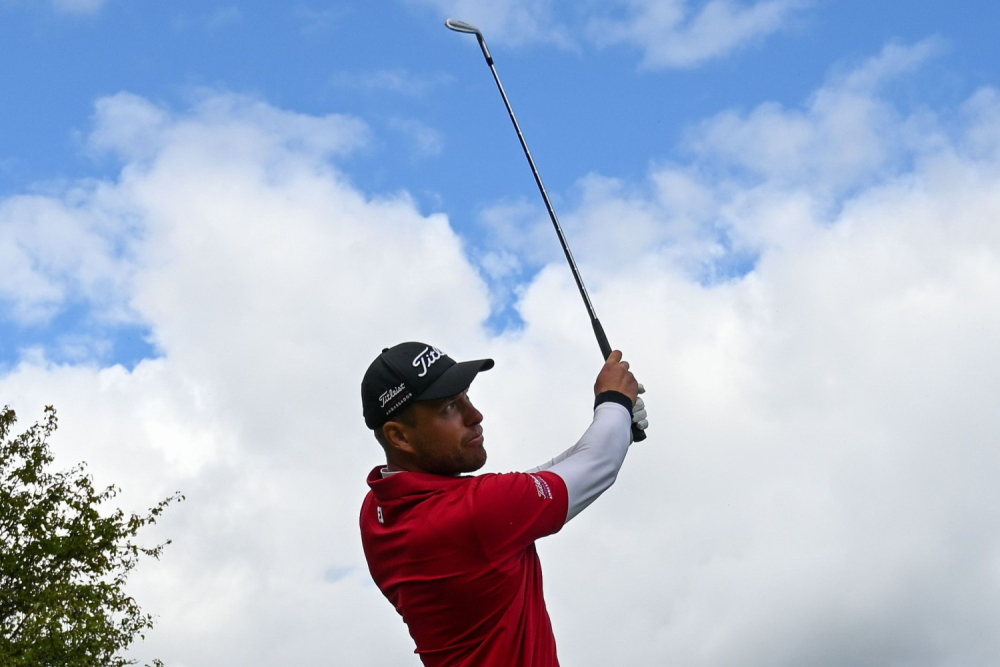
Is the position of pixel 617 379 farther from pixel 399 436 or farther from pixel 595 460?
pixel 399 436

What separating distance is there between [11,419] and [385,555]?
83.5ft

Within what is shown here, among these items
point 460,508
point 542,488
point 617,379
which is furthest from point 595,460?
point 460,508

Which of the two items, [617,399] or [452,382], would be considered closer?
[452,382]

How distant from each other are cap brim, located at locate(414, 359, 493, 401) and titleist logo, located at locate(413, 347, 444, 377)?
0.25 ft

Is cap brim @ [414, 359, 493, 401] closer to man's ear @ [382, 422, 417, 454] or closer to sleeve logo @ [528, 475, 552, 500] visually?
man's ear @ [382, 422, 417, 454]

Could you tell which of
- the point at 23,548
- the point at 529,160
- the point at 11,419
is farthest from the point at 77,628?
the point at 529,160

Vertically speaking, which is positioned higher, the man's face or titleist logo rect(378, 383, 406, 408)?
titleist logo rect(378, 383, 406, 408)

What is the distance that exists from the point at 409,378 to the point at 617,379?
93cm

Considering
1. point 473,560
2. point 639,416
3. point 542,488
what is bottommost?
point 473,560

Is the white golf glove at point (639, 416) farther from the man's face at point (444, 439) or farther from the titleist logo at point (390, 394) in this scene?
the titleist logo at point (390, 394)

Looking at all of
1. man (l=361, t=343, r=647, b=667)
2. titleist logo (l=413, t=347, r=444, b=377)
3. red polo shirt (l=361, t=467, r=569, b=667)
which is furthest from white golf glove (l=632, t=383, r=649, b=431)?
titleist logo (l=413, t=347, r=444, b=377)

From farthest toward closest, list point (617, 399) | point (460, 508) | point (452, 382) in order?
point (617, 399) < point (452, 382) < point (460, 508)

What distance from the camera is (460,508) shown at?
439cm

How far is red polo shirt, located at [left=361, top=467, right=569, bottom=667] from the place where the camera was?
14.4 feet
